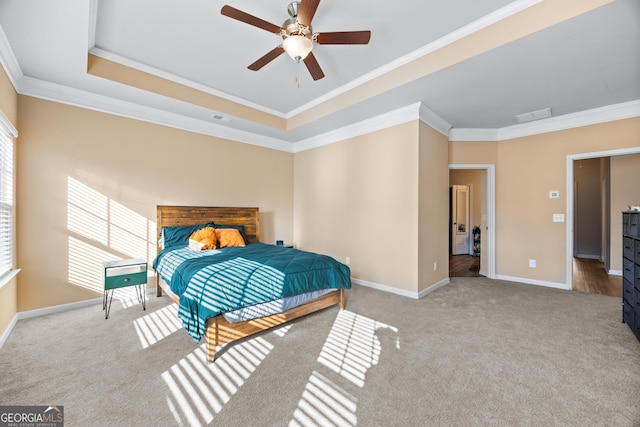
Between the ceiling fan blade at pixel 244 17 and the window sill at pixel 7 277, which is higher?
the ceiling fan blade at pixel 244 17

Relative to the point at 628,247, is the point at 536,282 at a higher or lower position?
lower

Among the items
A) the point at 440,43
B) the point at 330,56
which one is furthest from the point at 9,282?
the point at 440,43

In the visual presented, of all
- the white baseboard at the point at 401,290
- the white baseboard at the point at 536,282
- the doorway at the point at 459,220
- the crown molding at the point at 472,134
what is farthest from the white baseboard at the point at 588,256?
the white baseboard at the point at 401,290

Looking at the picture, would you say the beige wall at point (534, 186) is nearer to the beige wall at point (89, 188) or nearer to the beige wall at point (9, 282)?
the beige wall at point (89, 188)

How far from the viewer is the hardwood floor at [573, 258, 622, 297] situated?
13.6ft

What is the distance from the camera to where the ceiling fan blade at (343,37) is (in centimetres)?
220

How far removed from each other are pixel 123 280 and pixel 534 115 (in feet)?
20.2

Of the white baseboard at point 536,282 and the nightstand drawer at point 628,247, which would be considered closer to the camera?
the nightstand drawer at point 628,247

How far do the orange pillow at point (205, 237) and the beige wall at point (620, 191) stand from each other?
7.23 metres

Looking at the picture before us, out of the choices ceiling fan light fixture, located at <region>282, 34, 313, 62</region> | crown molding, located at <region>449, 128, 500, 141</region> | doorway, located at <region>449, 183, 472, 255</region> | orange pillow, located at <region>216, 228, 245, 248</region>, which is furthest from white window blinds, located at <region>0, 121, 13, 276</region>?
doorway, located at <region>449, 183, 472, 255</region>

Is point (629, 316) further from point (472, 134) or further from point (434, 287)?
point (472, 134)

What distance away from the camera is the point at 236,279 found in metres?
2.40

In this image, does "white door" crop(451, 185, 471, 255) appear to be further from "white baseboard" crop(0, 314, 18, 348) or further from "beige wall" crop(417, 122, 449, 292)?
"white baseboard" crop(0, 314, 18, 348)

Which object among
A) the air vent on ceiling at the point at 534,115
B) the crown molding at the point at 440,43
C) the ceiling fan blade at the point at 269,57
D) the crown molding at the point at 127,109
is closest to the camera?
the crown molding at the point at 440,43
